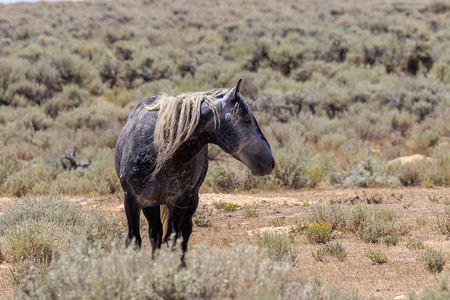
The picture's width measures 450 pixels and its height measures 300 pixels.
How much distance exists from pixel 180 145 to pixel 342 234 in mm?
4074

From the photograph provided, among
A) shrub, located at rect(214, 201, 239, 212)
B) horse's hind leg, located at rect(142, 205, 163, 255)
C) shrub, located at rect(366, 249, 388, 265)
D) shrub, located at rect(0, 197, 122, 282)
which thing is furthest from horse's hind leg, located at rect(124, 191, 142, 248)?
shrub, located at rect(214, 201, 239, 212)

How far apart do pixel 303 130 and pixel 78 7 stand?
36135 mm

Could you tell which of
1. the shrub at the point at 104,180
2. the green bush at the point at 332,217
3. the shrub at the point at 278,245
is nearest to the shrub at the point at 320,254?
the shrub at the point at 278,245

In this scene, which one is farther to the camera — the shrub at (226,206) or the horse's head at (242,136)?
the shrub at (226,206)

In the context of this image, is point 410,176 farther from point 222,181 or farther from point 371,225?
point 371,225

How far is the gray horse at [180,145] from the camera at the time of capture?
3.68 meters

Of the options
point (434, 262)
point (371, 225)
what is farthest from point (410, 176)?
point (434, 262)

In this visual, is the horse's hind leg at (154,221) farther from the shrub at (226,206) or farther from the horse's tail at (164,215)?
the shrub at (226,206)

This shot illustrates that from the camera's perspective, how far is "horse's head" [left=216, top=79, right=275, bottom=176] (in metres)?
3.62

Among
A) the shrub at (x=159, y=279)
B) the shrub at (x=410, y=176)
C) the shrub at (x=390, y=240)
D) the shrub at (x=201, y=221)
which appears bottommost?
the shrub at (x=410, y=176)

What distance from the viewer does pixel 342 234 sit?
700 centimetres

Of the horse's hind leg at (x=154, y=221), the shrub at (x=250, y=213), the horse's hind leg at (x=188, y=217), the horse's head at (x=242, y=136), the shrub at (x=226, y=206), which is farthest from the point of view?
the shrub at (x=226, y=206)

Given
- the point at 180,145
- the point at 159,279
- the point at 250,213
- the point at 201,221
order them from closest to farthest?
1. the point at 159,279
2. the point at 180,145
3. the point at 201,221
4. the point at 250,213

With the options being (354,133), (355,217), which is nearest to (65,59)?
(354,133)
